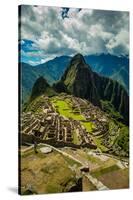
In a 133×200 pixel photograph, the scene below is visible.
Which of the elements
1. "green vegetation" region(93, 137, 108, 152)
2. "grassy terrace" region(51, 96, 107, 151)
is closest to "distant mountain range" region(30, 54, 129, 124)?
"grassy terrace" region(51, 96, 107, 151)

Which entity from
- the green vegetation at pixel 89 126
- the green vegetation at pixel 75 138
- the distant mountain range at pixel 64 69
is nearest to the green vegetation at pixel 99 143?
the green vegetation at pixel 89 126

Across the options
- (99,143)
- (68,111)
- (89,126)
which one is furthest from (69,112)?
(99,143)

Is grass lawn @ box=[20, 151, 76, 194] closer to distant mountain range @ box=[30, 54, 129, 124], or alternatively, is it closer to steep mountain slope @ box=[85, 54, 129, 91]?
distant mountain range @ box=[30, 54, 129, 124]

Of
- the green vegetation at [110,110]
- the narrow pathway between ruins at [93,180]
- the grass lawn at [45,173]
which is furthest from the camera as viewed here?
the green vegetation at [110,110]

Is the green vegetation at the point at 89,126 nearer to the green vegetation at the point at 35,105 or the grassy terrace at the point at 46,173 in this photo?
the grassy terrace at the point at 46,173

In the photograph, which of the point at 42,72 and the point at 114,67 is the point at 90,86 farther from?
the point at 42,72

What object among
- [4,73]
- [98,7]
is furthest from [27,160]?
[98,7]
